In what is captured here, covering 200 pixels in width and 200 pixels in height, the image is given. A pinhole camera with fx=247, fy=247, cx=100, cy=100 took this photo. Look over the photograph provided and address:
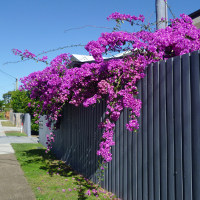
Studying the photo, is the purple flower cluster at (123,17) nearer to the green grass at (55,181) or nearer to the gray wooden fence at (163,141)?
the gray wooden fence at (163,141)

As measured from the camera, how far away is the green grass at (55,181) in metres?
5.13

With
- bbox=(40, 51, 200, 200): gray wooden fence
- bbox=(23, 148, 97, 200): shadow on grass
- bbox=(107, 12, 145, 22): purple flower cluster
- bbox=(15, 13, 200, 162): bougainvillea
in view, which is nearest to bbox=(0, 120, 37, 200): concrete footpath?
bbox=(23, 148, 97, 200): shadow on grass

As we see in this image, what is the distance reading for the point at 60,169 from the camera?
7.45m

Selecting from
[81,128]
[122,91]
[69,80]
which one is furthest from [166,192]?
[81,128]

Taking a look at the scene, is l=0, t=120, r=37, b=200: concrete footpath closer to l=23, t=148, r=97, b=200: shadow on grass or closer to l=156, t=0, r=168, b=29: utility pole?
l=23, t=148, r=97, b=200: shadow on grass

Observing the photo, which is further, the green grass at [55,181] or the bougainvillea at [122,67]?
the green grass at [55,181]

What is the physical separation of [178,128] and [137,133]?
103 centimetres

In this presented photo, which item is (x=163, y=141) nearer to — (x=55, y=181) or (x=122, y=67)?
(x=122, y=67)

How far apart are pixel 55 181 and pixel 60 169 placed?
1.33m

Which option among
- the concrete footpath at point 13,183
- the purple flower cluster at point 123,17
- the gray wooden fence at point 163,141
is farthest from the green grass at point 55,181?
the purple flower cluster at point 123,17

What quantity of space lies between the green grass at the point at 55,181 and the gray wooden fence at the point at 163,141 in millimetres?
573

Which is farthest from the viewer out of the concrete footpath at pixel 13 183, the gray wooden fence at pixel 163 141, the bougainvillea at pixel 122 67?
the concrete footpath at pixel 13 183

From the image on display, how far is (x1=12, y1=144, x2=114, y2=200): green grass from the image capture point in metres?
5.13

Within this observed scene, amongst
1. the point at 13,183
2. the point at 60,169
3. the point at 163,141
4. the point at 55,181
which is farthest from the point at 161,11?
the point at 13,183
